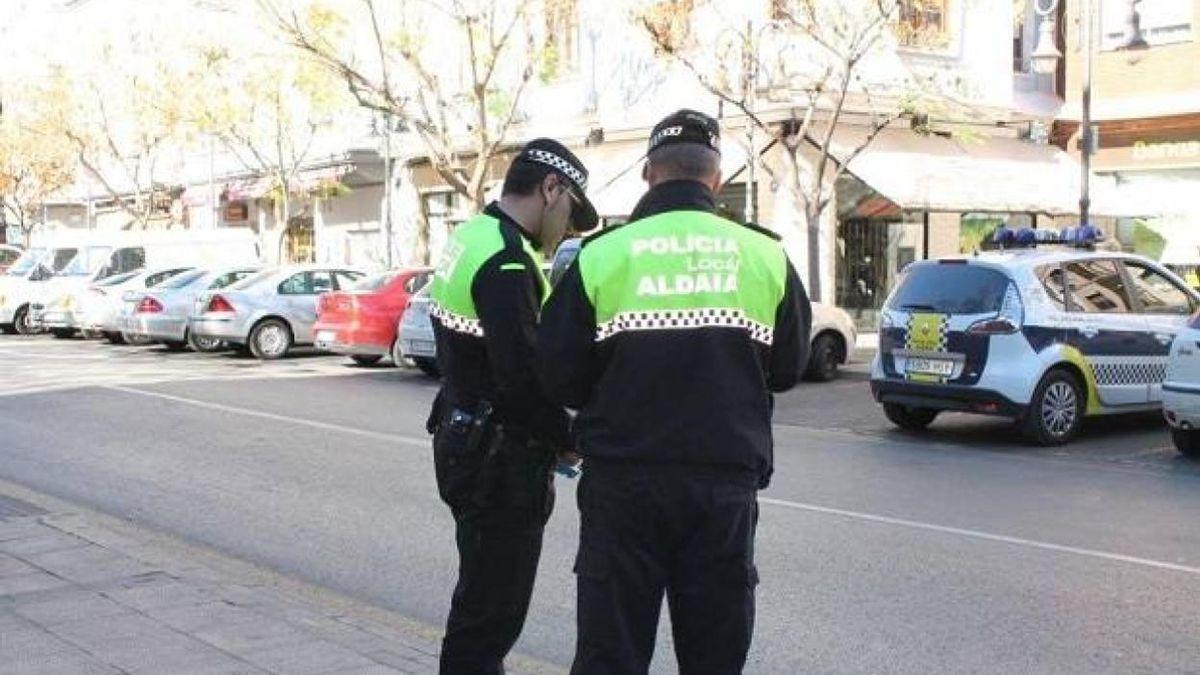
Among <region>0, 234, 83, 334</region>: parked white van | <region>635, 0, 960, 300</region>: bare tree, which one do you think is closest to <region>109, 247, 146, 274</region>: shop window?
<region>0, 234, 83, 334</region>: parked white van

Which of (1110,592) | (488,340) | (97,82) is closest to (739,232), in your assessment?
(488,340)

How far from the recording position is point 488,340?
154 inches

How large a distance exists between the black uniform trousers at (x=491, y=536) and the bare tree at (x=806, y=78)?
1625cm

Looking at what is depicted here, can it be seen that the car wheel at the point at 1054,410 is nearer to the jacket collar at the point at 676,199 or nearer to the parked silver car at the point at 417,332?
the parked silver car at the point at 417,332

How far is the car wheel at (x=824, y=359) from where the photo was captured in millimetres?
17062

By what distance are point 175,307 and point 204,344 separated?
95 cm

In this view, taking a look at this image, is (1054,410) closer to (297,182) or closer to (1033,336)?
(1033,336)

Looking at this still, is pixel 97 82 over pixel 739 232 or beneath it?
over

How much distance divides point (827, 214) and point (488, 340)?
2076 centimetres

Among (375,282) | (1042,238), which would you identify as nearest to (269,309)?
(375,282)

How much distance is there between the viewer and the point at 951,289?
476 inches

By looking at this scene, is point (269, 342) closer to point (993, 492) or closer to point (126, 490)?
point (126, 490)

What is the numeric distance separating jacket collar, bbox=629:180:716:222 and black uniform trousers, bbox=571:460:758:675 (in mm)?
649

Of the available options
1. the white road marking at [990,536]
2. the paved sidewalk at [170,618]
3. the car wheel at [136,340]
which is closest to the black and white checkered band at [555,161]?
the paved sidewalk at [170,618]
